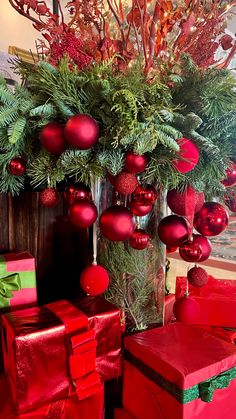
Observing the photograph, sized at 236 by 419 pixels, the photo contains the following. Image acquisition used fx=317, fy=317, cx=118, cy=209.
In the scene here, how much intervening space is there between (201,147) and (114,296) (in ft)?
1.45

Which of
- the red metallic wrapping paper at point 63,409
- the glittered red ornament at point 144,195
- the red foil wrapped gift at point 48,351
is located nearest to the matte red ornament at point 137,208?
the glittered red ornament at point 144,195

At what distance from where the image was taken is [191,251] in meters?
0.63

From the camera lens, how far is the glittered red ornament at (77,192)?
668 millimetres

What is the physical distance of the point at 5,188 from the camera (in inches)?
27.0

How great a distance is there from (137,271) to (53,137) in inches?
16.3

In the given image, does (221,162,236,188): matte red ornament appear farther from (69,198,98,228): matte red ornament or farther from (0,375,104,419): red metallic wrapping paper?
(0,375,104,419): red metallic wrapping paper

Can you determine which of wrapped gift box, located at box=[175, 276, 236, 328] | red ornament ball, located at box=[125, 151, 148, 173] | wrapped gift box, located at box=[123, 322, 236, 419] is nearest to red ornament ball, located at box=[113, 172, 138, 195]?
red ornament ball, located at box=[125, 151, 148, 173]

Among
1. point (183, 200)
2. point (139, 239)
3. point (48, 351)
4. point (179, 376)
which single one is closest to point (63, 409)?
point (48, 351)

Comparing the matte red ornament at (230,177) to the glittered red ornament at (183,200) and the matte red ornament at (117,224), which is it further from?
the matte red ornament at (117,224)

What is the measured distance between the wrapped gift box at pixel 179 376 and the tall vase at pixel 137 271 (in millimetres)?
83

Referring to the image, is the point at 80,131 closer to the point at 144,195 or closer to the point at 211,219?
the point at 144,195

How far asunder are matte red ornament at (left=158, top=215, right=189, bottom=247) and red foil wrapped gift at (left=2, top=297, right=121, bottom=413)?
0.20m

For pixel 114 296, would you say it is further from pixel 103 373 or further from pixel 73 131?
pixel 73 131

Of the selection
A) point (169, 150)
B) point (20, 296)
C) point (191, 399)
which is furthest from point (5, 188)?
point (191, 399)
